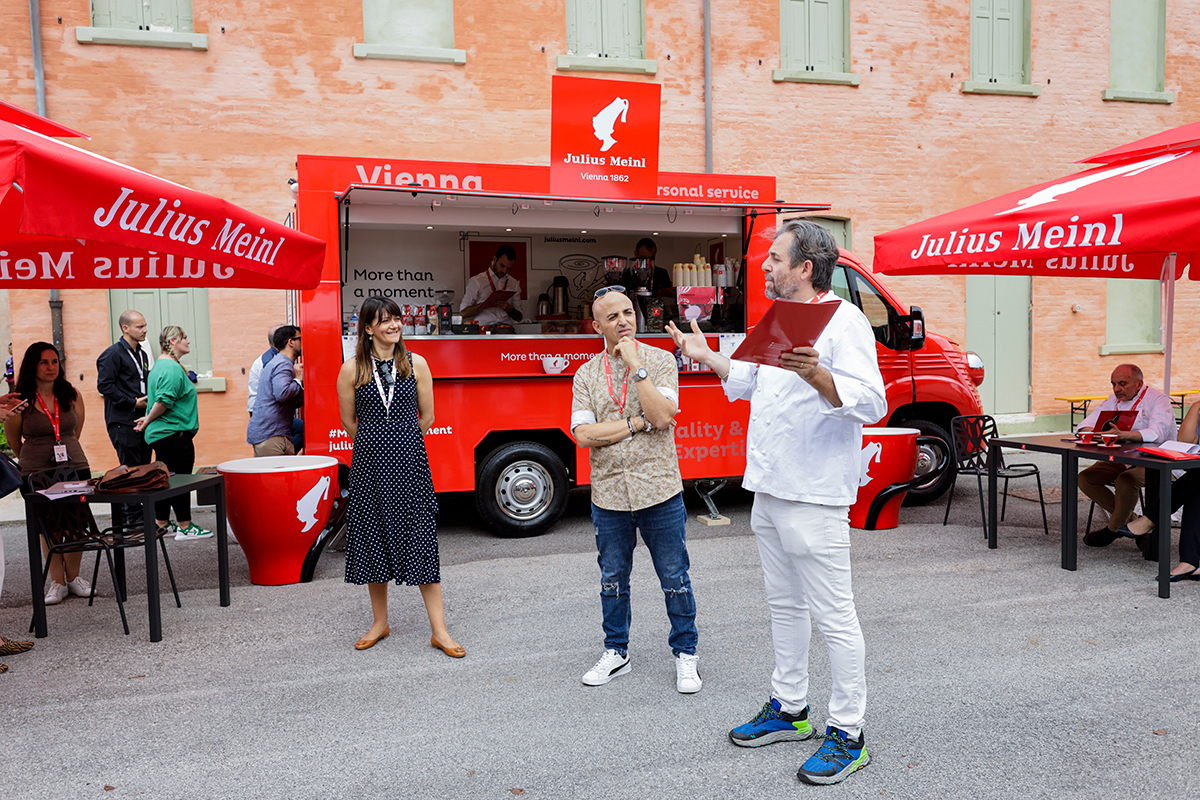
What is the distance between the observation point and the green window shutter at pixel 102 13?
32.6 feet

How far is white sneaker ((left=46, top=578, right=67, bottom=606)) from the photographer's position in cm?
546

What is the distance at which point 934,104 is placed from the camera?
12547 mm

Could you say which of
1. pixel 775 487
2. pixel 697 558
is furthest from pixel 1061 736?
pixel 697 558

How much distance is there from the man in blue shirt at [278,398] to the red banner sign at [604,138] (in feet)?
8.29

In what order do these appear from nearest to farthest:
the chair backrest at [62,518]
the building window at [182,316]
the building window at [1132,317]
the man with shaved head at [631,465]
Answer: the man with shaved head at [631,465]
the chair backrest at [62,518]
the building window at [182,316]
the building window at [1132,317]

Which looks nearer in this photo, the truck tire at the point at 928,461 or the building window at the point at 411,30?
the truck tire at the point at 928,461

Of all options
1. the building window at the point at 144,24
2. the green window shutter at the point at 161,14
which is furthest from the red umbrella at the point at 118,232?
the green window shutter at the point at 161,14

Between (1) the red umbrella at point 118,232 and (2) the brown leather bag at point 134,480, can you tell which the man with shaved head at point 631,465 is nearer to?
(1) the red umbrella at point 118,232

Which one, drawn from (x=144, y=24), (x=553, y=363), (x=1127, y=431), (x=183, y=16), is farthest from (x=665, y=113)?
(x=1127, y=431)

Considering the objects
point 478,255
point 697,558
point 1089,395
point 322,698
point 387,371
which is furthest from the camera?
point 1089,395

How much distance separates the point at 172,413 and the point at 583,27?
714 cm

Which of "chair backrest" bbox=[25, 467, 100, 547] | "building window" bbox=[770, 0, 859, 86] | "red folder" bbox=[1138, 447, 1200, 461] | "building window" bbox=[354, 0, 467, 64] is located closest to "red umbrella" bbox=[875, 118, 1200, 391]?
"red folder" bbox=[1138, 447, 1200, 461]

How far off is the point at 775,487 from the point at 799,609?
50cm

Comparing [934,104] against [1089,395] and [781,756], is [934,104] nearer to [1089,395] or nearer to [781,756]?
[1089,395]
